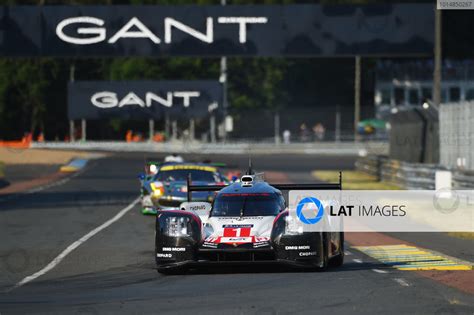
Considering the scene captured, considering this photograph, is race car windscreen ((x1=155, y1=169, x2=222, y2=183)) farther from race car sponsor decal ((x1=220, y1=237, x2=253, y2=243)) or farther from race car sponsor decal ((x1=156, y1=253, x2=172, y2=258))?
race car sponsor decal ((x1=220, y1=237, x2=253, y2=243))

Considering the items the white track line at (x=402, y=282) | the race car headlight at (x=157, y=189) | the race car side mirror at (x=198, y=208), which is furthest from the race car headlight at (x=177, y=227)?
the race car headlight at (x=157, y=189)

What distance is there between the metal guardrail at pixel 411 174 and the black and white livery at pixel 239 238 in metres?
16.3

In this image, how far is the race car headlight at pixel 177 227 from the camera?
1633cm

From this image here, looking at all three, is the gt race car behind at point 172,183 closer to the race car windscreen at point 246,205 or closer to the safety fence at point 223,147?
the race car windscreen at point 246,205

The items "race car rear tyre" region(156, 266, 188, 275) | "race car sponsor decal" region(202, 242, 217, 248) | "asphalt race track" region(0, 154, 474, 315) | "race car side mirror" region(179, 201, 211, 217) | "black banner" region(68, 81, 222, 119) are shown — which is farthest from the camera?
"black banner" region(68, 81, 222, 119)

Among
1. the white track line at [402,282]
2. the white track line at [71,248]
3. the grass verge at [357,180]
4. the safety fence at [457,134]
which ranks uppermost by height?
the safety fence at [457,134]

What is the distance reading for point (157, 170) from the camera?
2884 cm

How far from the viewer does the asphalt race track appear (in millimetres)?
12523

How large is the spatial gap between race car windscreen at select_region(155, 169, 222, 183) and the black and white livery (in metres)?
11.0

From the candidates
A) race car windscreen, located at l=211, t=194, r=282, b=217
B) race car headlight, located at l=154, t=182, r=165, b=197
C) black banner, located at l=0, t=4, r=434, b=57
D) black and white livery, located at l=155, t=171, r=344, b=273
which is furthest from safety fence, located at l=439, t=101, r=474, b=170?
black and white livery, located at l=155, t=171, r=344, b=273

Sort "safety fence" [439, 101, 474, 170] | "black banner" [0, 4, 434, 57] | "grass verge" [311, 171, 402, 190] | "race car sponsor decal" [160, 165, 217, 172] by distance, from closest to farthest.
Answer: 1. "race car sponsor decal" [160, 165, 217, 172]
2. "safety fence" [439, 101, 474, 170]
3. "black banner" [0, 4, 434, 57]
4. "grass verge" [311, 171, 402, 190]

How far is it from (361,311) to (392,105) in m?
91.7

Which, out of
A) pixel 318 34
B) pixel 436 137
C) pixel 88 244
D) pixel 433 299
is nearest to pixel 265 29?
pixel 318 34

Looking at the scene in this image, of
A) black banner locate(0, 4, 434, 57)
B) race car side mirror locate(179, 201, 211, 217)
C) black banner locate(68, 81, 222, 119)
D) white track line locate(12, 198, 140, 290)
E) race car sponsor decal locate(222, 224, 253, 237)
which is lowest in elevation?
white track line locate(12, 198, 140, 290)
